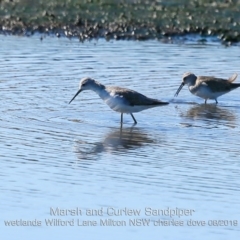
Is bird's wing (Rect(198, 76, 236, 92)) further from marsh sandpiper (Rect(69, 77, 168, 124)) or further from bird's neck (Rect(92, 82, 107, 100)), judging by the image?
bird's neck (Rect(92, 82, 107, 100))

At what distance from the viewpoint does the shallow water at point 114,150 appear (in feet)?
33.0

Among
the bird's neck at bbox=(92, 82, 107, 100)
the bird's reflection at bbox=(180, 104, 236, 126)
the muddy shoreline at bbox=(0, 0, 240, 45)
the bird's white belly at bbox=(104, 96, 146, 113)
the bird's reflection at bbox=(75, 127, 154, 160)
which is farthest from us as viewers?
the muddy shoreline at bbox=(0, 0, 240, 45)

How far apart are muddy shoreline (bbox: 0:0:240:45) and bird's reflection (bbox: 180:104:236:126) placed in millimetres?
6665

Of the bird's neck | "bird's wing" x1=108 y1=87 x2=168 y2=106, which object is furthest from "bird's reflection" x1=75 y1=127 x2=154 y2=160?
the bird's neck

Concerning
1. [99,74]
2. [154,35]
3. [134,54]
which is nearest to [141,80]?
[99,74]

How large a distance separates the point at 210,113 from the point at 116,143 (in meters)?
2.99

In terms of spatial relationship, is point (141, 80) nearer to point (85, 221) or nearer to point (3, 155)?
point (3, 155)

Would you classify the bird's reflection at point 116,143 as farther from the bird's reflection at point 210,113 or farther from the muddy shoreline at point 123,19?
the muddy shoreline at point 123,19

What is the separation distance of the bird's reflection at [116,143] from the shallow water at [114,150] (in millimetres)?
15

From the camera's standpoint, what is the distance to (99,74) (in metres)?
18.7

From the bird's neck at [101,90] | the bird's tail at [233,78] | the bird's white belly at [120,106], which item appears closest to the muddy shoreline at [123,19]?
the bird's tail at [233,78]

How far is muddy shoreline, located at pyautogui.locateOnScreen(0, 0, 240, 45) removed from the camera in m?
24.0

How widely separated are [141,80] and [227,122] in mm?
3478

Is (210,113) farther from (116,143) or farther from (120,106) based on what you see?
(116,143)
